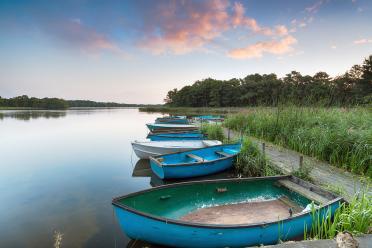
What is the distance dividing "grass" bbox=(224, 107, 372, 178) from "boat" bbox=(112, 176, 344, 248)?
2108mm

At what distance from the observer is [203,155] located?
26.9 feet

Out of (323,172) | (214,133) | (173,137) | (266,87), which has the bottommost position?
(323,172)

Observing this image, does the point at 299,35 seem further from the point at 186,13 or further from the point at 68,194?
the point at 68,194

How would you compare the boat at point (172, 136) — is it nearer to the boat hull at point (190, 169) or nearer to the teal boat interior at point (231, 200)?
the boat hull at point (190, 169)

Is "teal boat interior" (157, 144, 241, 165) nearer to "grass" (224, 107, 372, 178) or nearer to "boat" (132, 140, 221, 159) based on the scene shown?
"boat" (132, 140, 221, 159)

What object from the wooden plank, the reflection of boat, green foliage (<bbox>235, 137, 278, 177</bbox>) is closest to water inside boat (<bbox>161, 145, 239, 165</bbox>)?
green foliage (<bbox>235, 137, 278, 177</bbox>)

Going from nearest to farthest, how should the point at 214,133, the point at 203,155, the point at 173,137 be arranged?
the point at 203,155, the point at 173,137, the point at 214,133

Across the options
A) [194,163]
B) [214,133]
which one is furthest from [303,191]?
[214,133]

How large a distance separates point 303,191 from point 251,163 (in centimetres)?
272

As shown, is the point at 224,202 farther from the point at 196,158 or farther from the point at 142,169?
the point at 142,169

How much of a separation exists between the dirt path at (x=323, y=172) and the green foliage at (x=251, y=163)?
0.28m

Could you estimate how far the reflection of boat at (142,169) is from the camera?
8.27m

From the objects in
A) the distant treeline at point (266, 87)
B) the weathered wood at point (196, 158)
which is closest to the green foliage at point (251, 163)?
the weathered wood at point (196, 158)

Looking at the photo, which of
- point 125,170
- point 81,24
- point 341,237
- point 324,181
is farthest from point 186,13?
point 341,237
